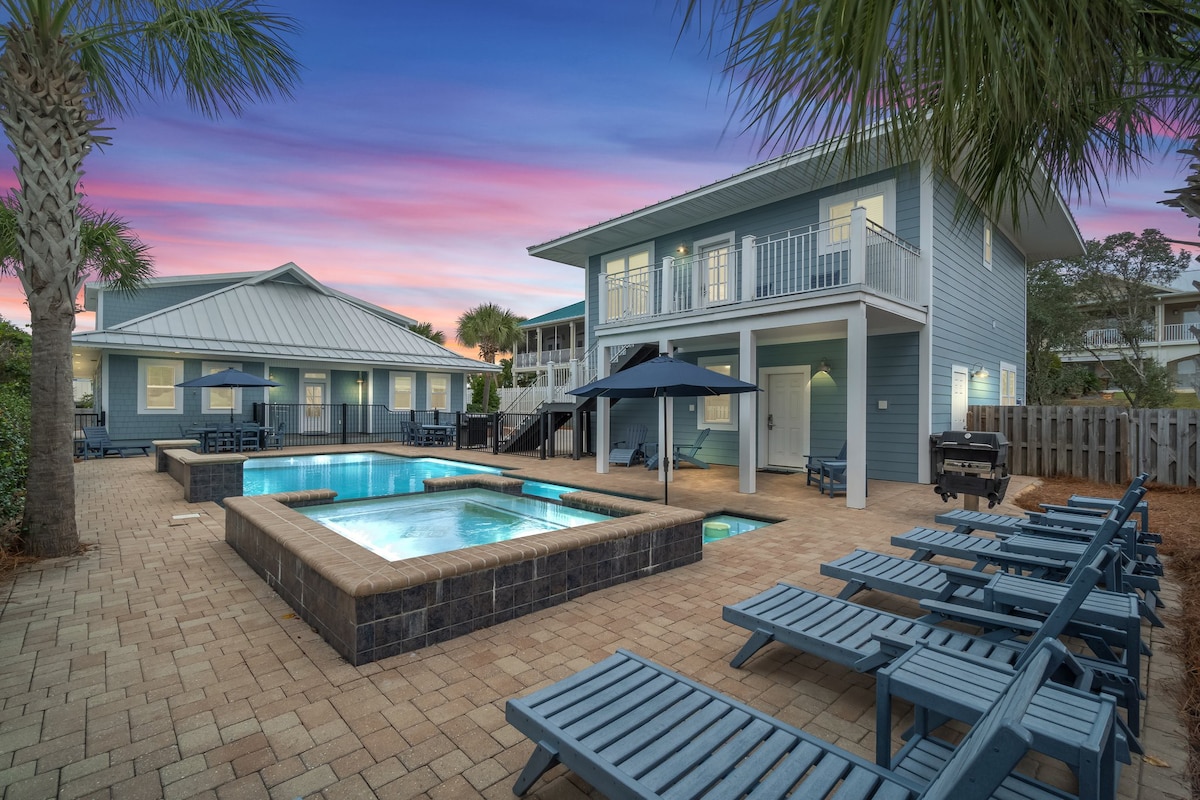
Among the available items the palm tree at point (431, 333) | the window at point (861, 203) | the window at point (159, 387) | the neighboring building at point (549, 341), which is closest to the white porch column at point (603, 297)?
the window at point (861, 203)

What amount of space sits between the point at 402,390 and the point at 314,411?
3441 mm

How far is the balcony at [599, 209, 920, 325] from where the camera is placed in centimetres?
916

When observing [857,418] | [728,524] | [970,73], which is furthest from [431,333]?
[970,73]

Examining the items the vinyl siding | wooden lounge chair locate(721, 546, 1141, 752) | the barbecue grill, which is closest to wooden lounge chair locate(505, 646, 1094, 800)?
wooden lounge chair locate(721, 546, 1141, 752)

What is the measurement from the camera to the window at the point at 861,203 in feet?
34.9

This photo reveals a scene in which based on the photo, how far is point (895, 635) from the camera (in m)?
2.83

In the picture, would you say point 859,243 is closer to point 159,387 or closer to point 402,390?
point 402,390

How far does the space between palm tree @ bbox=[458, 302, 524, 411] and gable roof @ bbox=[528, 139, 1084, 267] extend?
62.9 ft

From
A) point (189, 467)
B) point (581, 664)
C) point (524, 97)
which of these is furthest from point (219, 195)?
point (581, 664)

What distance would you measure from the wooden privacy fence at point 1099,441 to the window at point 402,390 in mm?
19120

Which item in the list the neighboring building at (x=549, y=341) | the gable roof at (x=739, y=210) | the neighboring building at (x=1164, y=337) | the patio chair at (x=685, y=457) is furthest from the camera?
the neighboring building at (x=549, y=341)

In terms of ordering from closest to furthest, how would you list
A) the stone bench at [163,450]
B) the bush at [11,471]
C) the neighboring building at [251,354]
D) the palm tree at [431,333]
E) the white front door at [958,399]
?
the bush at [11,471], the white front door at [958,399], the stone bench at [163,450], the neighboring building at [251,354], the palm tree at [431,333]

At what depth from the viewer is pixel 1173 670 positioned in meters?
3.15

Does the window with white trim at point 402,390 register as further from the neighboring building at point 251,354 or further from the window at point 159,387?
the window at point 159,387
